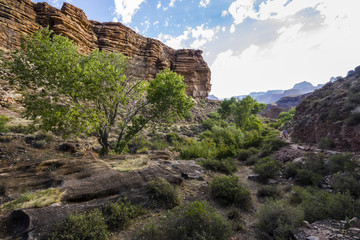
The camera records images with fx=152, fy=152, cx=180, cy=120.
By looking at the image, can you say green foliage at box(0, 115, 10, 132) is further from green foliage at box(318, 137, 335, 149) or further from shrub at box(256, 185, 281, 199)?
green foliage at box(318, 137, 335, 149)

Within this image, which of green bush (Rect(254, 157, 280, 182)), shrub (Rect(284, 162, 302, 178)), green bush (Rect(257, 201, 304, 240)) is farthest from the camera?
green bush (Rect(254, 157, 280, 182))

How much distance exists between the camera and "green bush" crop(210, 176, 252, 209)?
677 centimetres

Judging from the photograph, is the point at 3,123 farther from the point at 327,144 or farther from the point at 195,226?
the point at 327,144

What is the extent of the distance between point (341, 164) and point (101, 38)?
56.2 m

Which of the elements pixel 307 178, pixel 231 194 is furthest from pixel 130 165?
pixel 307 178

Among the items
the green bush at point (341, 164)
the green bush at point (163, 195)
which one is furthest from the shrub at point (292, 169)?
the green bush at point (163, 195)

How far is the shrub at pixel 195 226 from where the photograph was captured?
418cm

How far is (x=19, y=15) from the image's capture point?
30.9m

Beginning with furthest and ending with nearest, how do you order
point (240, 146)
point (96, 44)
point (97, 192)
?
point (96, 44), point (240, 146), point (97, 192)

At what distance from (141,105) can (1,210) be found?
31.8ft

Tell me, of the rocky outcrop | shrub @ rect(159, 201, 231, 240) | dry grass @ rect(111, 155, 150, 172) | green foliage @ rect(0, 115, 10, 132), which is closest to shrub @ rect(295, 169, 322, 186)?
the rocky outcrop

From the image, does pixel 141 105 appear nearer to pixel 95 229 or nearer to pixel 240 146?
pixel 95 229

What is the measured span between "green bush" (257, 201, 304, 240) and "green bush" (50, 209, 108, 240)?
4.96 meters

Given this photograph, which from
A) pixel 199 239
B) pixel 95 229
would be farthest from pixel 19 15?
pixel 199 239
